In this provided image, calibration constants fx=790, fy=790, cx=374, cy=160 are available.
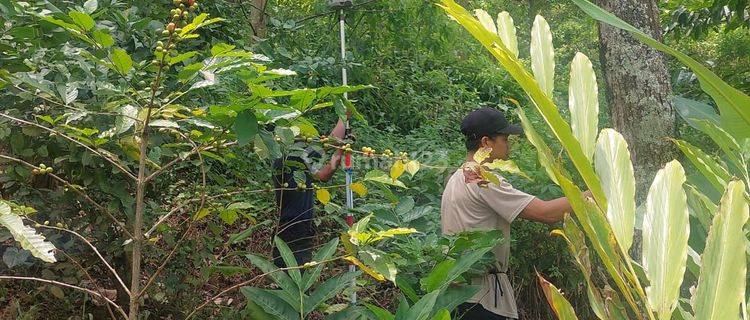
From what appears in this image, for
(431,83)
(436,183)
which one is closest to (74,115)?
(436,183)

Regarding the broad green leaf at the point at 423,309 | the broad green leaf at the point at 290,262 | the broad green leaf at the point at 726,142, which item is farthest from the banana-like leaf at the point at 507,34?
the broad green leaf at the point at 290,262

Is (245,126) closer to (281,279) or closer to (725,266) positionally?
(281,279)

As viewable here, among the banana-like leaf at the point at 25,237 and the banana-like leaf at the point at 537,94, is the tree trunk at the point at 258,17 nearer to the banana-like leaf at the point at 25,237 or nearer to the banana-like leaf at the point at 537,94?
the banana-like leaf at the point at 25,237

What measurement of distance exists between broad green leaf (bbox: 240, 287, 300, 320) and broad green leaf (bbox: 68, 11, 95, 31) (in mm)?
974

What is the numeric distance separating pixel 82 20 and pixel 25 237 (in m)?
0.57

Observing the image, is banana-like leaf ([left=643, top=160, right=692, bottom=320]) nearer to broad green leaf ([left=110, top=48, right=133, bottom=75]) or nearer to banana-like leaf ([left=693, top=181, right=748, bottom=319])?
banana-like leaf ([left=693, top=181, right=748, bottom=319])

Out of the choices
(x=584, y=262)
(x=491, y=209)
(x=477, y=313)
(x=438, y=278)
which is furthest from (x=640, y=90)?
(x=584, y=262)

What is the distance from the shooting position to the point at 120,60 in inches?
82.7

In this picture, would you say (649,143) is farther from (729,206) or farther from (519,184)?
(729,206)

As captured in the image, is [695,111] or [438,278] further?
[438,278]

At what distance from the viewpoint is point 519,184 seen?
5.06 metres

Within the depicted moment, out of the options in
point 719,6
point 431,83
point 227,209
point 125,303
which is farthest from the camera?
point 431,83

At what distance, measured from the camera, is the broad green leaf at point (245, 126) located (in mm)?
2127

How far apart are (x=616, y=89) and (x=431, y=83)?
5836 mm
